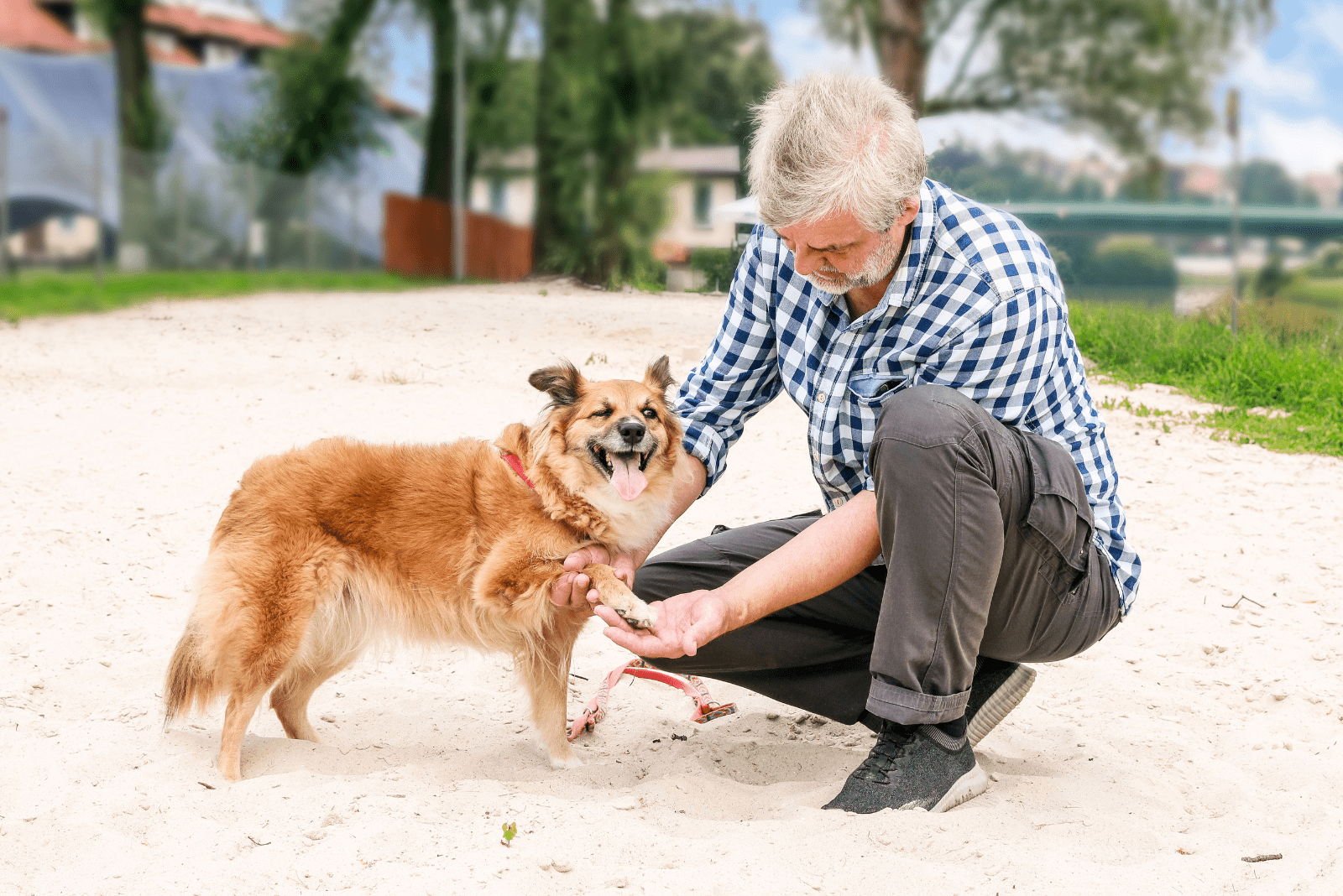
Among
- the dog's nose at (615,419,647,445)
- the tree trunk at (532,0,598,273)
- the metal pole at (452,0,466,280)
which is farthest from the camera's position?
the metal pole at (452,0,466,280)

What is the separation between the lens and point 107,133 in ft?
48.7

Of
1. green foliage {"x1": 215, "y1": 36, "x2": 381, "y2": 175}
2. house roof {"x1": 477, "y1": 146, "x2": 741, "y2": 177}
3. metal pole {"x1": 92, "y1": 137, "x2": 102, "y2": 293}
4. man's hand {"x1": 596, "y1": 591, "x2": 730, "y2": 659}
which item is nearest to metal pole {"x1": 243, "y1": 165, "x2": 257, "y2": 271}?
green foliage {"x1": 215, "y1": 36, "x2": 381, "y2": 175}

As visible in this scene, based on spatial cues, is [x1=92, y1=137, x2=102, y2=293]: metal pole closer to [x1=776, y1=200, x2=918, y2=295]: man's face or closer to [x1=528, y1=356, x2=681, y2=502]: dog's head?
[x1=528, y1=356, x2=681, y2=502]: dog's head

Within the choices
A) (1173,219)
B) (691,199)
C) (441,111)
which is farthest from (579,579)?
(441,111)

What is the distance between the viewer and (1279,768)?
9.13 feet

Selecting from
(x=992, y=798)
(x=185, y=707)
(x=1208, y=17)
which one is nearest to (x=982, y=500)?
(x=992, y=798)

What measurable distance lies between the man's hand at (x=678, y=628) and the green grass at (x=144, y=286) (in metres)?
8.95

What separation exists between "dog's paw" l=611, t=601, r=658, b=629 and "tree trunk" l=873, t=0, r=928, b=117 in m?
9.67

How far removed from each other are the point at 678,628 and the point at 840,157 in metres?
1.09

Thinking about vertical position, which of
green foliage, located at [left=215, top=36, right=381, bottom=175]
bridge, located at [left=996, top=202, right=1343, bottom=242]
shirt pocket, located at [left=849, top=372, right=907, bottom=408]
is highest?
green foliage, located at [left=215, top=36, right=381, bottom=175]

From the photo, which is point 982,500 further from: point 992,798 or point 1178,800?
point 1178,800

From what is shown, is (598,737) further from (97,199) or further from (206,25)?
(206,25)

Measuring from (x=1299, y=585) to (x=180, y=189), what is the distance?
1515 centimetres

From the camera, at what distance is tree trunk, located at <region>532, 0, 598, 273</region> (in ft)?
42.0
